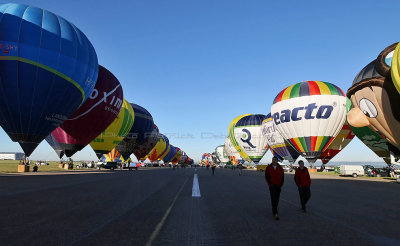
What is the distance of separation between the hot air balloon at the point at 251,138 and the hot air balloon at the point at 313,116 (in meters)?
22.0

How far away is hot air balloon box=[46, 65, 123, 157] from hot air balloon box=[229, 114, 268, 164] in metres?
36.5

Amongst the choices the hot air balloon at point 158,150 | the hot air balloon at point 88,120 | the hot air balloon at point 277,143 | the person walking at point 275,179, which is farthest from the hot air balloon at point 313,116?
the hot air balloon at point 158,150

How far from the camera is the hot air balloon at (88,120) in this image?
33344 millimetres

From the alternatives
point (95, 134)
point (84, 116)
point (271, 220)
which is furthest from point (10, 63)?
point (271, 220)

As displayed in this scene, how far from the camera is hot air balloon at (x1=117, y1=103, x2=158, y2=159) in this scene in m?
54.0

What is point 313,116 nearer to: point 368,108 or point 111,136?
point 368,108

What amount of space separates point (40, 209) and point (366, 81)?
86.0 feet

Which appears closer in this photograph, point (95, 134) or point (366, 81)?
point (366, 81)

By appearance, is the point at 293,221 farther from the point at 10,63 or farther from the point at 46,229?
the point at 10,63

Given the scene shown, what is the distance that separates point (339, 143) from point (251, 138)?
21.2 m

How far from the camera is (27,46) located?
23250 millimetres

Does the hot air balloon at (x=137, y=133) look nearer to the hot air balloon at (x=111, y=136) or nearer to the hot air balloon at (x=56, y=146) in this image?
the hot air balloon at (x=111, y=136)

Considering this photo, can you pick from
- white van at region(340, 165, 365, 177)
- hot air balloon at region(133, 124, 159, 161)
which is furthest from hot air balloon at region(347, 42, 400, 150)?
hot air balloon at region(133, 124, 159, 161)

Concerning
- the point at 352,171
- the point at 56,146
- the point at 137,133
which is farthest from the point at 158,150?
the point at 352,171
